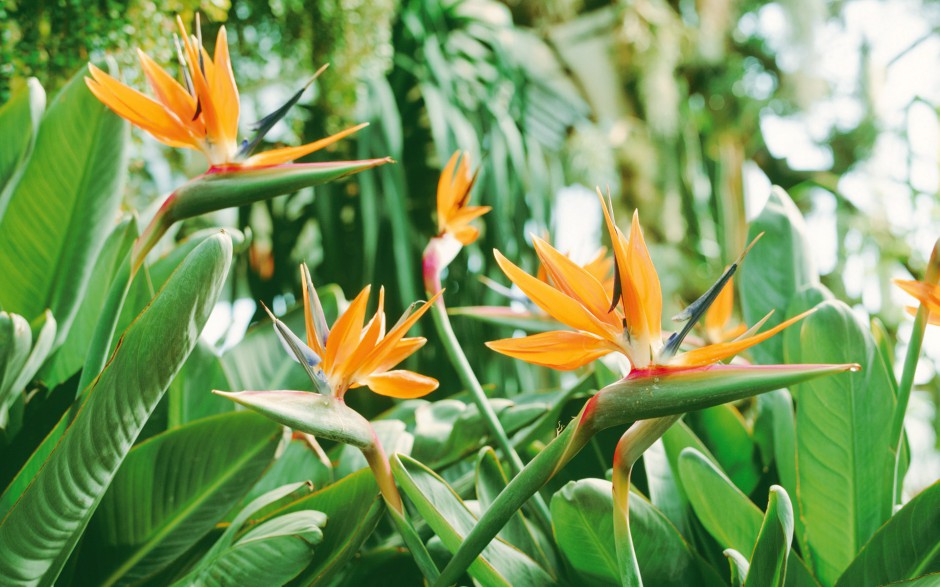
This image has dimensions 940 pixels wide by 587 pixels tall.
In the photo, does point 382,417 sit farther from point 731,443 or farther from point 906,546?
point 906,546

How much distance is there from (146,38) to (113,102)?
0.39 metres

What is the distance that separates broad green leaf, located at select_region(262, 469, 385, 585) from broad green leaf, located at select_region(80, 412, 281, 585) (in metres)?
0.03

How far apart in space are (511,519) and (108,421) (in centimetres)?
20

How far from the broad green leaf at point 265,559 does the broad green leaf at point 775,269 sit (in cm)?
34

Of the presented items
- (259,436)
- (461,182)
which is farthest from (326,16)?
(259,436)

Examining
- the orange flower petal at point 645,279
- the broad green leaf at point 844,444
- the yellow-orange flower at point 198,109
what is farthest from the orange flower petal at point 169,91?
the broad green leaf at point 844,444

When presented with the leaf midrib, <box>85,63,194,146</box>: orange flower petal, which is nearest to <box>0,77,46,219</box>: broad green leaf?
<box>85,63,194,146</box>: orange flower petal

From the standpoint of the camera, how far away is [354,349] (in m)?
0.30

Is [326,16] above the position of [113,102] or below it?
above

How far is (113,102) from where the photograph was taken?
0.35m

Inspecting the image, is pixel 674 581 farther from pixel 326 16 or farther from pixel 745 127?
pixel 745 127

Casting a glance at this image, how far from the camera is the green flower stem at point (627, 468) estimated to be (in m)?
0.24

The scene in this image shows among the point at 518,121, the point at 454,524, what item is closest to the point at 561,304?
the point at 454,524

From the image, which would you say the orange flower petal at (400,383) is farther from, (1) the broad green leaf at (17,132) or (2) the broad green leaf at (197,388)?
(1) the broad green leaf at (17,132)
